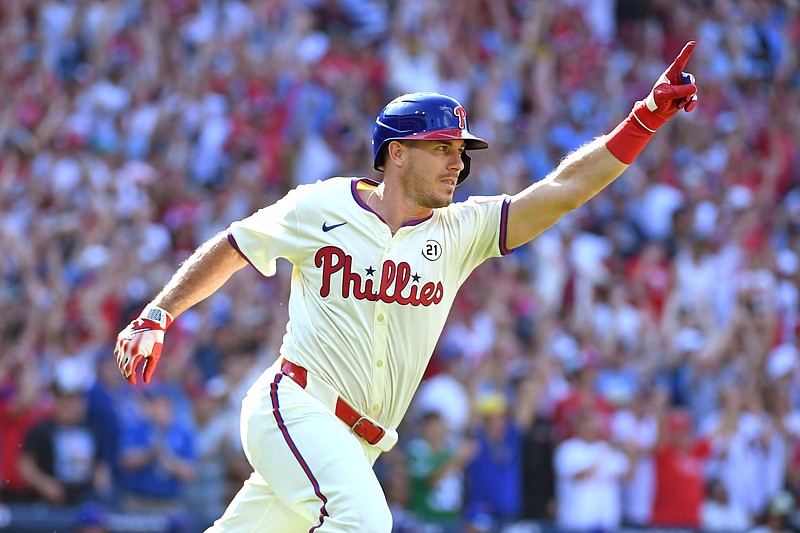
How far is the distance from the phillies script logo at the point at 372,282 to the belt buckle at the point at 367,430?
0.50m

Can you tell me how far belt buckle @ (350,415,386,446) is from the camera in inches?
214

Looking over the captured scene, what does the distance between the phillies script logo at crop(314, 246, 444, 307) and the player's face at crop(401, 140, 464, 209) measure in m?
0.31

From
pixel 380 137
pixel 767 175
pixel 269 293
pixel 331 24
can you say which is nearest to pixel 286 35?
pixel 331 24

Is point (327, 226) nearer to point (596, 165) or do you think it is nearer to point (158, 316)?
point (158, 316)

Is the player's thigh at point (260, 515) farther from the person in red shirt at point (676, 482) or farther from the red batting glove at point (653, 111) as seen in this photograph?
the person in red shirt at point (676, 482)

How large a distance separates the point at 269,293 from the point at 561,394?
276 centimetres

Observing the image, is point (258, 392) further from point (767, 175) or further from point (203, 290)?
point (767, 175)

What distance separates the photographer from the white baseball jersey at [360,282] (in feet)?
18.0

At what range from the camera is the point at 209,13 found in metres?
14.8

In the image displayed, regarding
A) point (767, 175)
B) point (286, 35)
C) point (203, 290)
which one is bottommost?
point (203, 290)

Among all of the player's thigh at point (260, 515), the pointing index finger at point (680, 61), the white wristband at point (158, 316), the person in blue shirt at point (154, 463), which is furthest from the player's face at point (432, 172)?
the person in blue shirt at point (154, 463)

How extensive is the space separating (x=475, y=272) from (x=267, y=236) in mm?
6920

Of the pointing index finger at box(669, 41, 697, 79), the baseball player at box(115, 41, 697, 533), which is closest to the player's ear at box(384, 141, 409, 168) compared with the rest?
the baseball player at box(115, 41, 697, 533)

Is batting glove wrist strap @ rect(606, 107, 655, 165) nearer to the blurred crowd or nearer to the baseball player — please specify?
the baseball player
